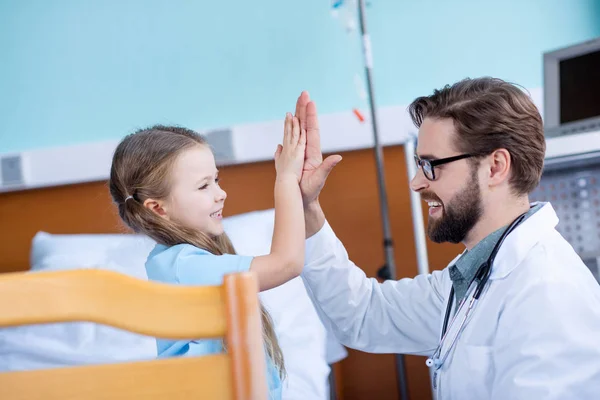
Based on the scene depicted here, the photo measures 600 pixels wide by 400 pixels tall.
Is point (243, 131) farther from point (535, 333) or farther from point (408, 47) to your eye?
point (535, 333)

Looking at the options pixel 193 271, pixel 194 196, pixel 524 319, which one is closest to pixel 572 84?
pixel 524 319

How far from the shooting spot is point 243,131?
94.3 inches

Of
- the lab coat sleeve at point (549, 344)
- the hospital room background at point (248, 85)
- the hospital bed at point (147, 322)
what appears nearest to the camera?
the hospital bed at point (147, 322)

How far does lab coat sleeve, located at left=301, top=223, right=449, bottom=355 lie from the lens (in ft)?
4.85

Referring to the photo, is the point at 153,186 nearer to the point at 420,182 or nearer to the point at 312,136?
the point at 312,136

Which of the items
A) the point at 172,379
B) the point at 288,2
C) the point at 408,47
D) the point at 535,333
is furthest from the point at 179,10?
the point at 172,379

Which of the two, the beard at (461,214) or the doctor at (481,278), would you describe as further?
the beard at (461,214)

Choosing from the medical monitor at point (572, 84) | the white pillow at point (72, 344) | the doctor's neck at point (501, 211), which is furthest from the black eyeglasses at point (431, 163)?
the white pillow at point (72, 344)

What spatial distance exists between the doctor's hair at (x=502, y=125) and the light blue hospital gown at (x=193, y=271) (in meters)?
0.55

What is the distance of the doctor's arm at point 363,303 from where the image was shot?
1.47m

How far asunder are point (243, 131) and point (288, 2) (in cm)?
52

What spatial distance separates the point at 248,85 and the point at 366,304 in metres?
1.22

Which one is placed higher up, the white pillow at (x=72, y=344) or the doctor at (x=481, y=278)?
the doctor at (x=481, y=278)

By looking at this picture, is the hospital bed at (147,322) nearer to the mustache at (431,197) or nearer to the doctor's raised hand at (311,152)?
the doctor's raised hand at (311,152)
